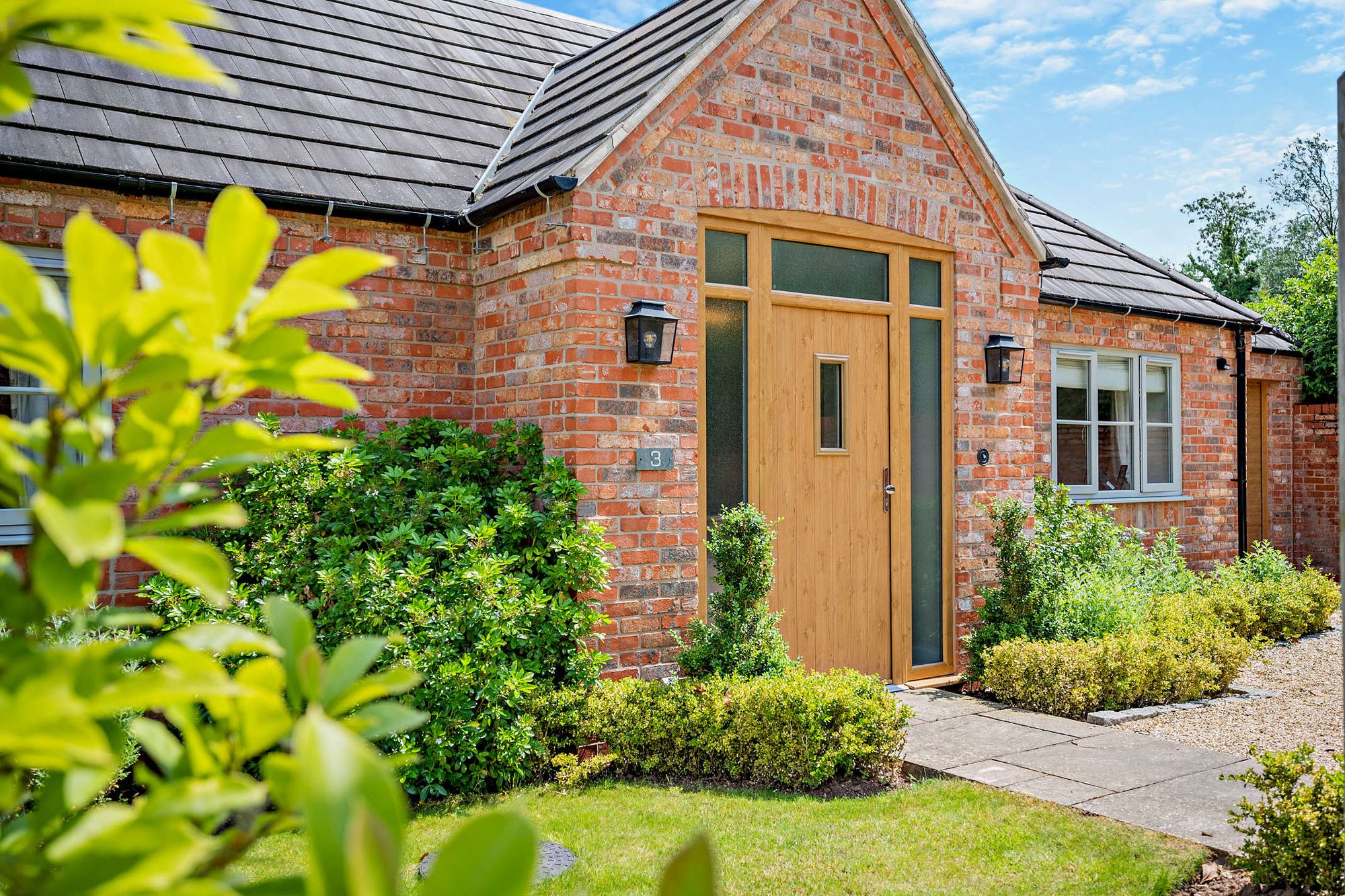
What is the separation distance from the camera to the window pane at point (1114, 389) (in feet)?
34.9

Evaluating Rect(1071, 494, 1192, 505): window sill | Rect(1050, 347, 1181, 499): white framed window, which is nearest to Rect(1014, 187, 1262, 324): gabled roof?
Rect(1050, 347, 1181, 499): white framed window

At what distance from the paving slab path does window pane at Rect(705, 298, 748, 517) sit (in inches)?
76.2

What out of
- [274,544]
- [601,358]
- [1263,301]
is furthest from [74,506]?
[1263,301]

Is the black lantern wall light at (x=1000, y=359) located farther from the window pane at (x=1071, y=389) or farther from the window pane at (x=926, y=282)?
the window pane at (x=1071, y=389)

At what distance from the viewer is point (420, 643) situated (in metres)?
4.97

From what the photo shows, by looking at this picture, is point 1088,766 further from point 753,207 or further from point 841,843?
point 753,207

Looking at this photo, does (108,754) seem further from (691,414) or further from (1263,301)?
(1263,301)

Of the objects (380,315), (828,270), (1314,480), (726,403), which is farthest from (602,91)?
(1314,480)

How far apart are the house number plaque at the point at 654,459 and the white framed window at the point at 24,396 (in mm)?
3360

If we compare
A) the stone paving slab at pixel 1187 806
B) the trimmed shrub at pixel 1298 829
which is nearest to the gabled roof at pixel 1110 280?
the stone paving slab at pixel 1187 806

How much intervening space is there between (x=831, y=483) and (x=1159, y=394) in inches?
240

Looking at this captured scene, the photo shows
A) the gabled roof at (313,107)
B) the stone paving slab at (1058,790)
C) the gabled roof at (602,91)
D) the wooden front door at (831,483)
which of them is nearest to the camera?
the stone paving slab at (1058,790)

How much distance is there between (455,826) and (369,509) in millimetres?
1901

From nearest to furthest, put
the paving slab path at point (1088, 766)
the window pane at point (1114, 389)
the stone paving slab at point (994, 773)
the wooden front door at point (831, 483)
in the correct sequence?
the paving slab path at point (1088, 766) → the stone paving slab at point (994, 773) → the wooden front door at point (831, 483) → the window pane at point (1114, 389)
